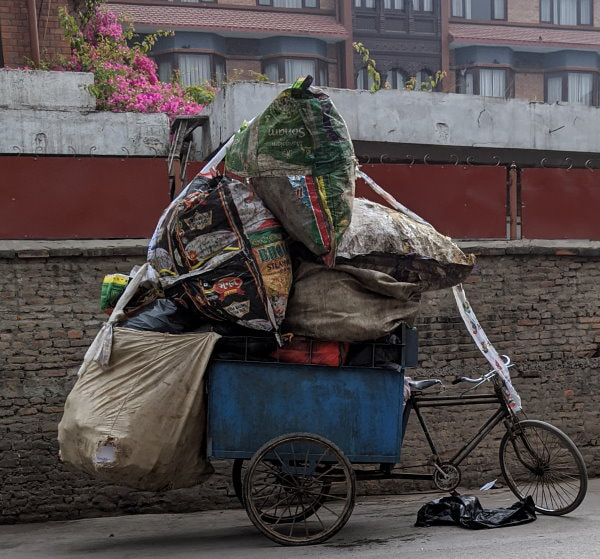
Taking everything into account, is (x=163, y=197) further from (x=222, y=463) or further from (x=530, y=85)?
(x=530, y=85)

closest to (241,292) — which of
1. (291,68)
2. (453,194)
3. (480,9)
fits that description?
(453,194)

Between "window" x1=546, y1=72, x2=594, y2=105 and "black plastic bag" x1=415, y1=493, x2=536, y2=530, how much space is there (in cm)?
2357

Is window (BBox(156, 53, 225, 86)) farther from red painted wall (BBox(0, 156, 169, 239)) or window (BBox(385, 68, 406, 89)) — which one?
red painted wall (BBox(0, 156, 169, 239))

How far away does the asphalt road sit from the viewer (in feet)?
17.6

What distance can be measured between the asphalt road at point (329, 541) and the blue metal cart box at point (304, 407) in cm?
58

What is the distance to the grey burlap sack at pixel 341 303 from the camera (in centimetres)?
584

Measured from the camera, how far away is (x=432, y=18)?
2744 centimetres

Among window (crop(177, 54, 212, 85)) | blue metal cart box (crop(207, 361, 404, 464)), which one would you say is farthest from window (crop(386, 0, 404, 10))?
blue metal cart box (crop(207, 361, 404, 464))

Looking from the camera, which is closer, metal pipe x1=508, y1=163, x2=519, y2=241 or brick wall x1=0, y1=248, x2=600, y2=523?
brick wall x1=0, y1=248, x2=600, y2=523

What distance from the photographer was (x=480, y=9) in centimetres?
2803

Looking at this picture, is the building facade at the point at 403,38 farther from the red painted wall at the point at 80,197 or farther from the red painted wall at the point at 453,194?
the red painted wall at the point at 80,197

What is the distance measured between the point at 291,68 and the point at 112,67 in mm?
11918

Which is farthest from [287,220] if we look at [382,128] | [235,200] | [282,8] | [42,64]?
[282,8]

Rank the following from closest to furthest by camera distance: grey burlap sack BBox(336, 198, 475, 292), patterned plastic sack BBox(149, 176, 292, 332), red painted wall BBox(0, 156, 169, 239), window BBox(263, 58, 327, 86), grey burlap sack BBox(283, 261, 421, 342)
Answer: patterned plastic sack BBox(149, 176, 292, 332)
grey burlap sack BBox(283, 261, 421, 342)
grey burlap sack BBox(336, 198, 475, 292)
red painted wall BBox(0, 156, 169, 239)
window BBox(263, 58, 327, 86)
